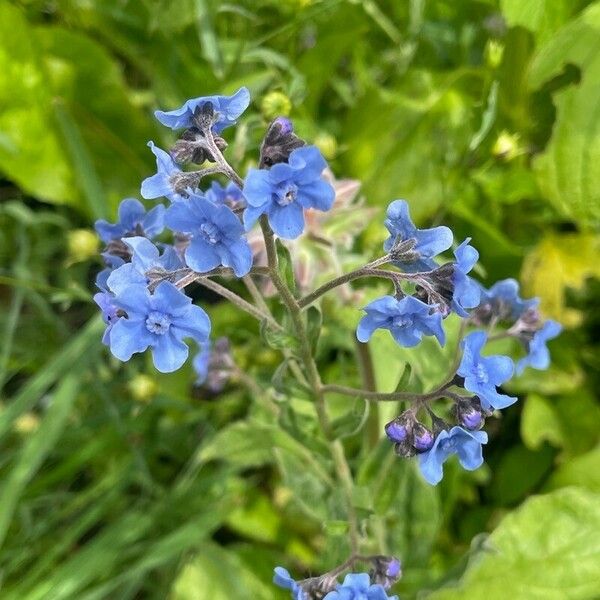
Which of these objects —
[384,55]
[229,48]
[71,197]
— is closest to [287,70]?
[229,48]

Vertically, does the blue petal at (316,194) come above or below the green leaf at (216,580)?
above

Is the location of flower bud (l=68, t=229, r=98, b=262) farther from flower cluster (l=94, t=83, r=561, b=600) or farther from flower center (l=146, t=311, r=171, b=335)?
flower center (l=146, t=311, r=171, b=335)

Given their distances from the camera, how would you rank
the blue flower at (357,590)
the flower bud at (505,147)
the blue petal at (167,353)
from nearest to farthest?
1. the blue petal at (167,353)
2. the blue flower at (357,590)
3. the flower bud at (505,147)

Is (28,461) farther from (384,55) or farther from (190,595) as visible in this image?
(384,55)

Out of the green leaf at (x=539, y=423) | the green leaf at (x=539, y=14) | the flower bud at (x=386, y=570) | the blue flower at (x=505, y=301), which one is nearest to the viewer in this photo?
the flower bud at (x=386, y=570)

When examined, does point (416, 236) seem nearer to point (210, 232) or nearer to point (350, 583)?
point (210, 232)

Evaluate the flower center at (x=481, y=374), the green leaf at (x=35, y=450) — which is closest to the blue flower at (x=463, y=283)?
the flower center at (x=481, y=374)

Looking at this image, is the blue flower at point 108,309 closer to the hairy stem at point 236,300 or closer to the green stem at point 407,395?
the hairy stem at point 236,300
